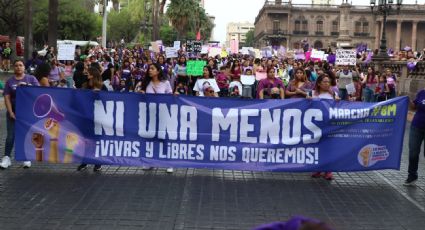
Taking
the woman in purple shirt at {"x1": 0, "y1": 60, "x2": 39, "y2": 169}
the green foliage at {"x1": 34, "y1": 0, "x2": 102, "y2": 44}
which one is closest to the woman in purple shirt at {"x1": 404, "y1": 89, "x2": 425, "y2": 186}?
the woman in purple shirt at {"x1": 0, "y1": 60, "x2": 39, "y2": 169}

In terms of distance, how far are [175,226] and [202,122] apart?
8.36 ft

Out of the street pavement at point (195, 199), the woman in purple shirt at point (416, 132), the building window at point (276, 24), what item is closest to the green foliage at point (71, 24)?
the street pavement at point (195, 199)

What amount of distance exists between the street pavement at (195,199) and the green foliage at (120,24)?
241 ft

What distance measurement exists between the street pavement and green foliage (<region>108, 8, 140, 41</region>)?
73603 millimetres

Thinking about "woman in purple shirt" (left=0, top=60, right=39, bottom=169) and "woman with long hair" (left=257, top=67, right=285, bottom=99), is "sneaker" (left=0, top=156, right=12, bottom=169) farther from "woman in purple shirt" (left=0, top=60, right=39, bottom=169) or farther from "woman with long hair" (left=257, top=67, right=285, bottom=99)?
"woman with long hair" (left=257, top=67, right=285, bottom=99)

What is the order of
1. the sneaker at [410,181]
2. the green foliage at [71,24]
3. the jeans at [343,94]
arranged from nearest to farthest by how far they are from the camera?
the sneaker at [410,181]
the jeans at [343,94]
the green foliage at [71,24]

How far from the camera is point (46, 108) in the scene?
8336mm

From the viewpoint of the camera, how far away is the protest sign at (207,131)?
8281 millimetres

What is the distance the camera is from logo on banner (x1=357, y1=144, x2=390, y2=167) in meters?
8.34

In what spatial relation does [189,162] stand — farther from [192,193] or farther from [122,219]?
[122,219]

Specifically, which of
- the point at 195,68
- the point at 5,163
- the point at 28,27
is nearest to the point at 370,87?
the point at 195,68

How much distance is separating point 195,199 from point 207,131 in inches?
55.8

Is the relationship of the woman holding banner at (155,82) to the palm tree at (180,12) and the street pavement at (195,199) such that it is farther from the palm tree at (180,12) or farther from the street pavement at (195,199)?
the palm tree at (180,12)

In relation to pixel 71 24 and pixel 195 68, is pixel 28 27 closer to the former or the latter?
pixel 195 68
